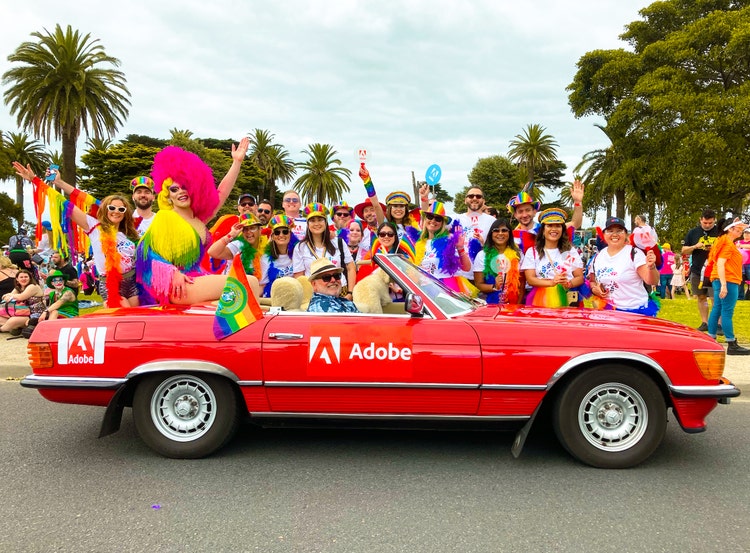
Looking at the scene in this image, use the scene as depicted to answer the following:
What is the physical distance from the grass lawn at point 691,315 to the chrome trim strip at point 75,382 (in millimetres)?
6126

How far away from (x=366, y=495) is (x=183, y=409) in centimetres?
132

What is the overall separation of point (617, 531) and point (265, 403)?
205 centimetres

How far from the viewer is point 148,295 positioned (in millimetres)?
4492

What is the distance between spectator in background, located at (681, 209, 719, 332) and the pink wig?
21.2 ft

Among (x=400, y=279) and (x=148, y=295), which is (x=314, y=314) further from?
(x=148, y=295)

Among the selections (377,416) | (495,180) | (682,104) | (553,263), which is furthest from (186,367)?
(495,180)

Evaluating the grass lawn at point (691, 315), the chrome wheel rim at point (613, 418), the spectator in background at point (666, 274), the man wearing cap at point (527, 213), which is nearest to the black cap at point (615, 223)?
the man wearing cap at point (527, 213)

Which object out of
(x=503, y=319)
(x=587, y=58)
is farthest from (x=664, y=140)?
(x=503, y=319)

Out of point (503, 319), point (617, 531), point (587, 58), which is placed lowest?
point (617, 531)

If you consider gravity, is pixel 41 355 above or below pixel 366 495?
above

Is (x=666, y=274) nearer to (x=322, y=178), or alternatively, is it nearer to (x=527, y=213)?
(x=527, y=213)

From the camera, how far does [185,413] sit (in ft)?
11.4

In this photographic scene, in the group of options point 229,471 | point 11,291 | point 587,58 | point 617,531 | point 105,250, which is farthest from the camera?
point 587,58

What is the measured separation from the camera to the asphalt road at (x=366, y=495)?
251 cm
